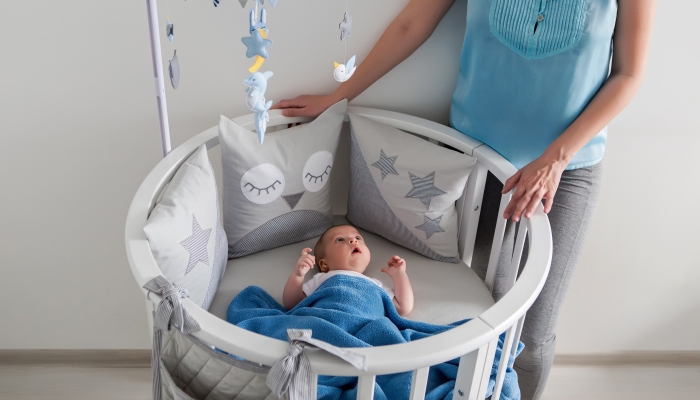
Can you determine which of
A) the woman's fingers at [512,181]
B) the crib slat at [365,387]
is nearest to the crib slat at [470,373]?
the crib slat at [365,387]

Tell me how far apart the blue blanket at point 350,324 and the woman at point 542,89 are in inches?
12.1

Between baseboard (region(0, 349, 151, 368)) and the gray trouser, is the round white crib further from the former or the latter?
baseboard (region(0, 349, 151, 368))

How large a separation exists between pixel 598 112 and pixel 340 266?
2.06 ft

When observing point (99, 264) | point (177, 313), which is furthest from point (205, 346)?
point (99, 264)

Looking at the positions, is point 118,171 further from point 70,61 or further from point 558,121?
point 558,121

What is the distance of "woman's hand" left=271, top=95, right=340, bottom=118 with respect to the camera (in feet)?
4.62

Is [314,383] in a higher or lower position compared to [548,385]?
higher

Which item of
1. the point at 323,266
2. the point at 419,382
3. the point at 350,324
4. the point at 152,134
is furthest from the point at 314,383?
the point at 152,134

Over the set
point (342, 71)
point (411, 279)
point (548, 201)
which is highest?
point (342, 71)

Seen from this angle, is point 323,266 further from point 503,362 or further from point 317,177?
point 503,362

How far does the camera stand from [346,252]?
51.1 inches

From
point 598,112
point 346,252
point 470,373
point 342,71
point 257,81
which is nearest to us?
point 257,81

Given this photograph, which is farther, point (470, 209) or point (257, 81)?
point (470, 209)

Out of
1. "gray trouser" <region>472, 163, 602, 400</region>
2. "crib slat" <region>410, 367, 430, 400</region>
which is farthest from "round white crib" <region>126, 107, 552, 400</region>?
"gray trouser" <region>472, 163, 602, 400</region>
